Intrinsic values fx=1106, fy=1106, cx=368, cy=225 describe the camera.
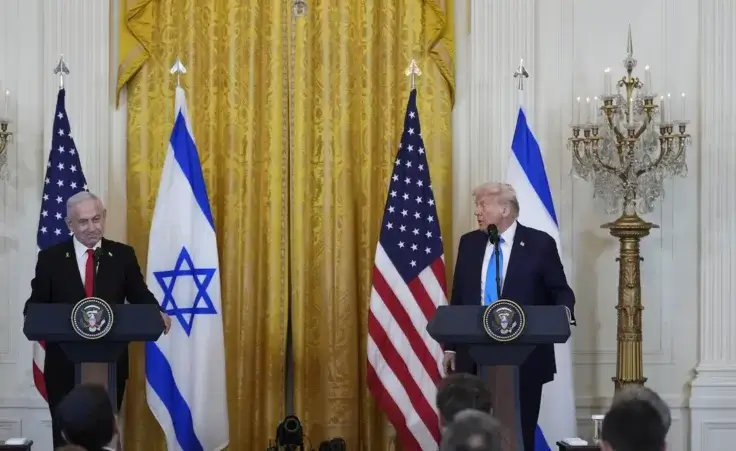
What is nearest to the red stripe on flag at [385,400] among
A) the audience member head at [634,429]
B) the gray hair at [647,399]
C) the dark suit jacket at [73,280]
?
the dark suit jacket at [73,280]

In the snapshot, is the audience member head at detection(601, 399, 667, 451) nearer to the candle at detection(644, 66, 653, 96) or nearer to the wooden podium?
the wooden podium

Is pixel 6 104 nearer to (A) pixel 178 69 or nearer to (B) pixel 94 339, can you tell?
(A) pixel 178 69

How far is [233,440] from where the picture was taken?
266 inches

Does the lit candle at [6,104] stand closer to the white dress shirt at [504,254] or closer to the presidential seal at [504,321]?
the white dress shirt at [504,254]

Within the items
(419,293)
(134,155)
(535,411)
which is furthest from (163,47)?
(535,411)

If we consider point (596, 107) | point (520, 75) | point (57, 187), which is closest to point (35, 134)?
point (57, 187)

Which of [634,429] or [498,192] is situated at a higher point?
[498,192]

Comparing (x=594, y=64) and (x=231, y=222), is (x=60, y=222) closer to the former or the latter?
(x=231, y=222)

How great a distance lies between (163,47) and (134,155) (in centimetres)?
69

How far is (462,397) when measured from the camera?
3566 millimetres

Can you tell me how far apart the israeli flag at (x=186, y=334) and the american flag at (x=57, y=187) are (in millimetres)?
499

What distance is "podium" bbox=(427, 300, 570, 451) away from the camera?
179 inches

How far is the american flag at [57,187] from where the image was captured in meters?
6.15

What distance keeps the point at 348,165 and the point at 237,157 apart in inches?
26.8
